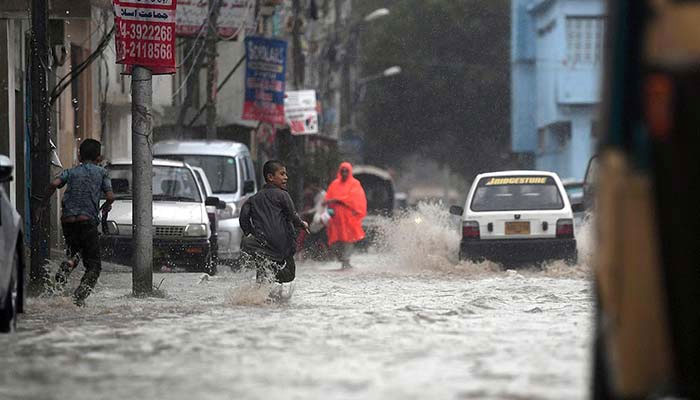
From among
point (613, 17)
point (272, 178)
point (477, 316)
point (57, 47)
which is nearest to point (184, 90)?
point (57, 47)

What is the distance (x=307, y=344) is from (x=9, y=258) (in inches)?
83.8

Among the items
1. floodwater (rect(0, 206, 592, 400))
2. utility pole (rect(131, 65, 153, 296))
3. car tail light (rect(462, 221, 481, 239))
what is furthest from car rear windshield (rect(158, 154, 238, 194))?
utility pole (rect(131, 65, 153, 296))

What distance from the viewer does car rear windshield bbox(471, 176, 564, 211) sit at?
23375 millimetres

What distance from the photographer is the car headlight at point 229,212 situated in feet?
79.7

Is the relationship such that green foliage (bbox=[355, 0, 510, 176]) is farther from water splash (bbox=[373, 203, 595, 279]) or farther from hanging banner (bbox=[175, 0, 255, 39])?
water splash (bbox=[373, 203, 595, 279])

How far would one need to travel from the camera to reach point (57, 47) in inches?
1075

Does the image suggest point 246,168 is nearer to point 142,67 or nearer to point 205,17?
point 205,17

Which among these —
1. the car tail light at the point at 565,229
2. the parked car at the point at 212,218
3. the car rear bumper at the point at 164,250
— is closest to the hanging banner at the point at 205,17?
the parked car at the point at 212,218

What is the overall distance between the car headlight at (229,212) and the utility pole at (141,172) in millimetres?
7332

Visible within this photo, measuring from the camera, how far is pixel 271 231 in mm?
15773

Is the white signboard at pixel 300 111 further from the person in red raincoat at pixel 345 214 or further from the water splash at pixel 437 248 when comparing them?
the person in red raincoat at pixel 345 214

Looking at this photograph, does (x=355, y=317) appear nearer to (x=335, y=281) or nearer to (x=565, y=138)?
(x=335, y=281)

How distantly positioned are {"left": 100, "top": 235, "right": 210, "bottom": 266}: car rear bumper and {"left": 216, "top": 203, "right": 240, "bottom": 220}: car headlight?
3.29 metres

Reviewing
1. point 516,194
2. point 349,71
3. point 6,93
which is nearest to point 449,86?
point 349,71
